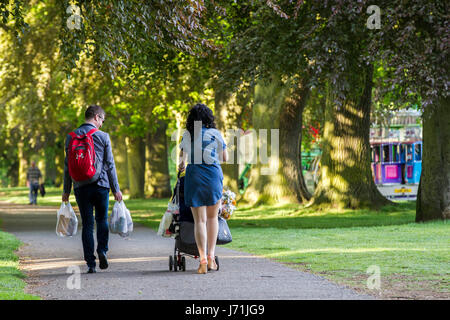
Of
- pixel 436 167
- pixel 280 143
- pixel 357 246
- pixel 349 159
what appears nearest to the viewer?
pixel 357 246

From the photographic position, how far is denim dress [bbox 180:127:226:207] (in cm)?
934

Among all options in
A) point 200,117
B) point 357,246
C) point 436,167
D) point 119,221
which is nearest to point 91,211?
Answer: point 119,221

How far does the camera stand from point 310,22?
1770 cm

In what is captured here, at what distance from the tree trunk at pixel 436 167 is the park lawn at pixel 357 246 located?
59cm

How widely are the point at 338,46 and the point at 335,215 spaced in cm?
646

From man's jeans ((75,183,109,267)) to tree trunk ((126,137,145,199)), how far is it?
96.5 ft

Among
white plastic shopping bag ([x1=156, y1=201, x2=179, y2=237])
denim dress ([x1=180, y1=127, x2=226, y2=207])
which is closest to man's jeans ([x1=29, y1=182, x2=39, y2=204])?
white plastic shopping bag ([x1=156, y1=201, x2=179, y2=237])

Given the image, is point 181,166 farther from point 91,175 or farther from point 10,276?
point 10,276

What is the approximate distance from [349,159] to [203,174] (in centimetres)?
1436

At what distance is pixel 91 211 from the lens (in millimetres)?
9656

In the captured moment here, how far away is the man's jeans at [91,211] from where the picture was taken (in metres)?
9.54

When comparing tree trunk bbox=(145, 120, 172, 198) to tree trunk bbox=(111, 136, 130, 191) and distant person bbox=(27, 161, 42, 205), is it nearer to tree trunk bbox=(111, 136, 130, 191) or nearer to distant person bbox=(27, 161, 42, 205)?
tree trunk bbox=(111, 136, 130, 191)

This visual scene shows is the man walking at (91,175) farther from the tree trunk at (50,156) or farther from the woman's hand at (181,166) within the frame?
the tree trunk at (50,156)
